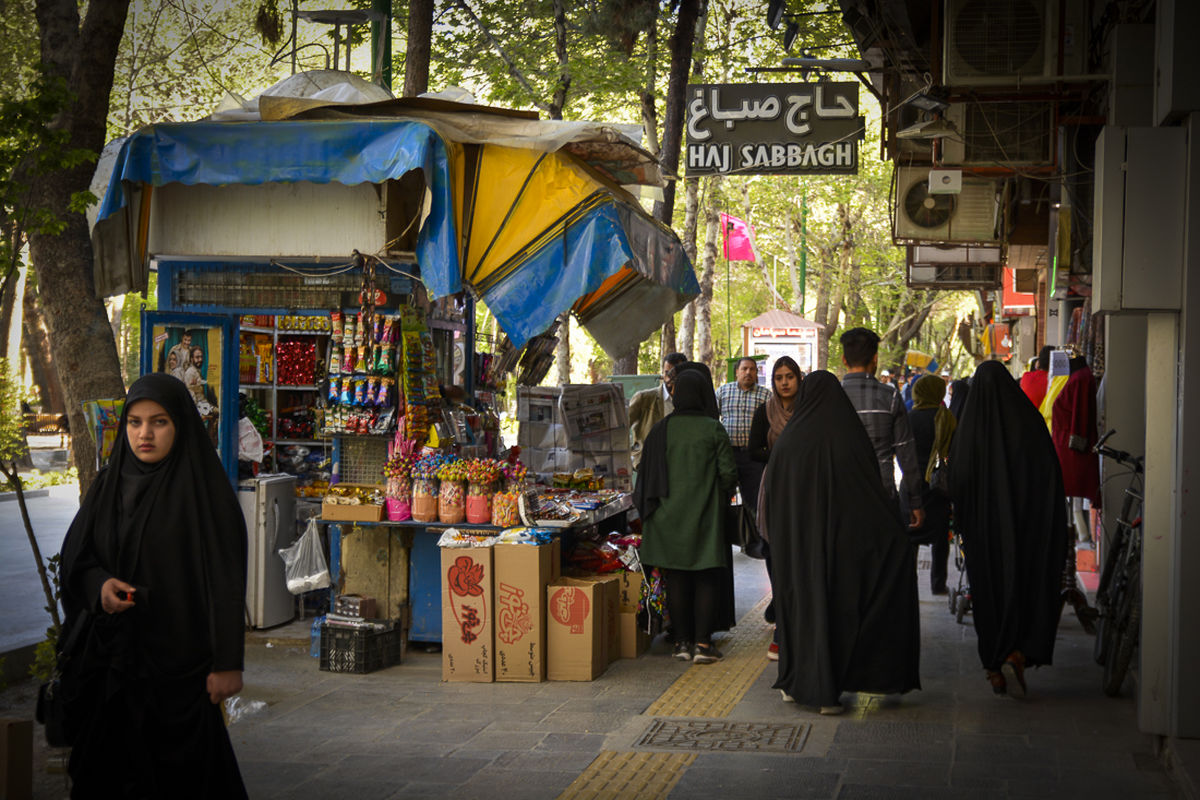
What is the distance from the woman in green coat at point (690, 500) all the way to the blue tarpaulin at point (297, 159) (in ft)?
5.31

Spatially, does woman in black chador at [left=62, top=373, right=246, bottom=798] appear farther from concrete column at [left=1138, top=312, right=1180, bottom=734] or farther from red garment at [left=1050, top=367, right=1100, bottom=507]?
red garment at [left=1050, top=367, right=1100, bottom=507]

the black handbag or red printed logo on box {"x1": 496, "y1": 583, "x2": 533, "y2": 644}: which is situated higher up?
the black handbag

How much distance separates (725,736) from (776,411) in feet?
10.0

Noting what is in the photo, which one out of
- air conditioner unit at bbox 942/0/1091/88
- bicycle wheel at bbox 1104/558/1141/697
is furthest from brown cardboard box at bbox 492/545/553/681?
air conditioner unit at bbox 942/0/1091/88

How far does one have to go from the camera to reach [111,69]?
7867 mm

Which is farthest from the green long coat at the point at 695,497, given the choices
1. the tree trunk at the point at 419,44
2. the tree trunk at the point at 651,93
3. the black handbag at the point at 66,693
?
the tree trunk at the point at 651,93

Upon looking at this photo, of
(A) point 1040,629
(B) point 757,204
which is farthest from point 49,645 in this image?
(B) point 757,204

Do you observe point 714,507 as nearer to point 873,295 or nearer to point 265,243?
point 265,243

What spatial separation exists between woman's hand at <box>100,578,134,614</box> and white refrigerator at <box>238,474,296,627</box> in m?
4.86

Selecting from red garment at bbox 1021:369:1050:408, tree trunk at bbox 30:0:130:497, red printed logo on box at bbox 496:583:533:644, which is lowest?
red printed logo on box at bbox 496:583:533:644

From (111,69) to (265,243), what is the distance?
1.40 m

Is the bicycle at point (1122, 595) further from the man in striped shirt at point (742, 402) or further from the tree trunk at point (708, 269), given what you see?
the tree trunk at point (708, 269)

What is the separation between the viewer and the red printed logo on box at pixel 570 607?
7449mm

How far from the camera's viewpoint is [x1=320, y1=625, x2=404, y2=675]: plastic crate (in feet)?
25.1
